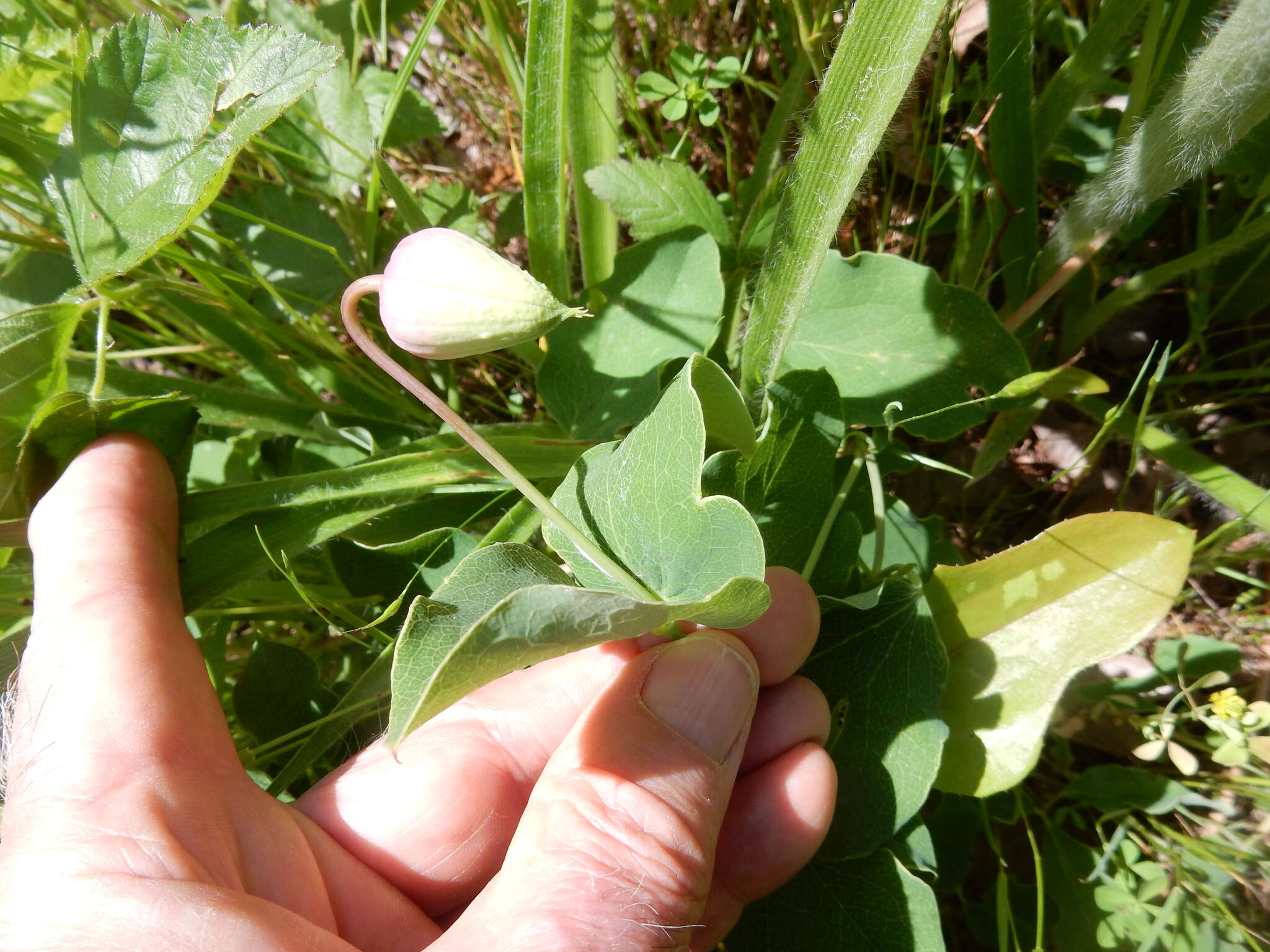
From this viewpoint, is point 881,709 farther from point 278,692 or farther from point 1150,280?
point 278,692

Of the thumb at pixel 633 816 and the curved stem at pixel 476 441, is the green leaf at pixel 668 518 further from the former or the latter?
the thumb at pixel 633 816

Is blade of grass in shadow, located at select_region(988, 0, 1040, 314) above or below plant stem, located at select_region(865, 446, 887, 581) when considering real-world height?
above

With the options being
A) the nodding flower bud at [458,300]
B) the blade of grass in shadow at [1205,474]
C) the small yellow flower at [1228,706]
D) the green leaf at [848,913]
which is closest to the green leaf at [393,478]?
the nodding flower bud at [458,300]

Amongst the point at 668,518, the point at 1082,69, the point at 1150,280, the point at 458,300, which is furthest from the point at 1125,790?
the point at 458,300

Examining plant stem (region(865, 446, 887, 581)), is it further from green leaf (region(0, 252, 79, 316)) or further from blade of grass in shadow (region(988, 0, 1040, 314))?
green leaf (region(0, 252, 79, 316))

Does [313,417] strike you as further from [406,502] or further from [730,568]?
[730,568]

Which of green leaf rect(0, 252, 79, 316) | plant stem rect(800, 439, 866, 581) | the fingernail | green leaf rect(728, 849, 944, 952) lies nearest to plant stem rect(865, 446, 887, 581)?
plant stem rect(800, 439, 866, 581)
